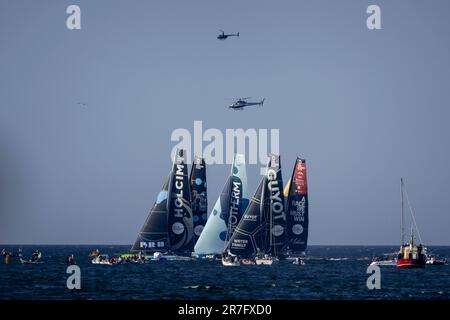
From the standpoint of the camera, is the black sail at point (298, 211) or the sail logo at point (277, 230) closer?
the sail logo at point (277, 230)

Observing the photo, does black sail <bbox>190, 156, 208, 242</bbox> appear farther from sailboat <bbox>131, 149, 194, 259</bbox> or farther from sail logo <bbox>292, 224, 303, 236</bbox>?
sail logo <bbox>292, 224, 303, 236</bbox>

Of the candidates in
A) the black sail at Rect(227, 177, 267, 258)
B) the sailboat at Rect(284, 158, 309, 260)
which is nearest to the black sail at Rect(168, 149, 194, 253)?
the black sail at Rect(227, 177, 267, 258)

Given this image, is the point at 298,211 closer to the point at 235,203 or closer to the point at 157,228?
the point at 235,203

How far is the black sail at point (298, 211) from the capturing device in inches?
4956

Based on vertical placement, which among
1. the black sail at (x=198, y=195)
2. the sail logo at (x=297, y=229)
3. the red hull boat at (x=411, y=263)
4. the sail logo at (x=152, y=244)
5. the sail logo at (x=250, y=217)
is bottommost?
the red hull boat at (x=411, y=263)

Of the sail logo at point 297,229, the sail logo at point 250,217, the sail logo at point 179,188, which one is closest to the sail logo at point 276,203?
the sail logo at point 250,217

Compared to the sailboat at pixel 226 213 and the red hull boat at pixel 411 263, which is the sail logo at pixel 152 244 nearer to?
the sailboat at pixel 226 213

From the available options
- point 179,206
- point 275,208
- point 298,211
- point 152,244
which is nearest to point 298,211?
point 298,211

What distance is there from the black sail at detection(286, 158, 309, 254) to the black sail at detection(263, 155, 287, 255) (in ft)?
34.6

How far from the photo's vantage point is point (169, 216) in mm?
116625

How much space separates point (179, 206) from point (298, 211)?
61.3 ft

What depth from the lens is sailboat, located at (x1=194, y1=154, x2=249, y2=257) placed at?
11881 cm
